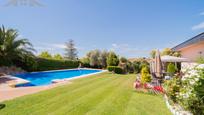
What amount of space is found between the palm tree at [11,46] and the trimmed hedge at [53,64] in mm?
3724

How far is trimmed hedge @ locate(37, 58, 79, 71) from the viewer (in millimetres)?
27534

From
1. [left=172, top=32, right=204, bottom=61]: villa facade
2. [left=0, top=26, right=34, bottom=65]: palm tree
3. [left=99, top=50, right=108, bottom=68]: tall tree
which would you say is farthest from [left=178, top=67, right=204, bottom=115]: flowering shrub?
[left=99, top=50, right=108, bottom=68]: tall tree

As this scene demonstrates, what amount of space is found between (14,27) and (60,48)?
121 feet

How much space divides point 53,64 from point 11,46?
9.07m

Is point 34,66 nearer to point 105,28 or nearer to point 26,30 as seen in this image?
point 26,30

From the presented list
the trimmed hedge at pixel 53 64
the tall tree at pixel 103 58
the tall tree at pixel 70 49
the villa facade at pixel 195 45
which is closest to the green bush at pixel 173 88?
the villa facade at pixel 195 45

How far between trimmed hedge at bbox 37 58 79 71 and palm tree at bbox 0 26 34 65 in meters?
3.72

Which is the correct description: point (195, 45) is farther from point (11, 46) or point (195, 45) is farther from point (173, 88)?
point (11, 46)

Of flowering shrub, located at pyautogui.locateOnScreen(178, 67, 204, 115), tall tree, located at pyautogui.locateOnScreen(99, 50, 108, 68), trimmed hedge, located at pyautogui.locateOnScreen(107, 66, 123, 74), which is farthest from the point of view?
tall tree, located at pyautogui.locateOnScreen(99, 50, 108, 68)

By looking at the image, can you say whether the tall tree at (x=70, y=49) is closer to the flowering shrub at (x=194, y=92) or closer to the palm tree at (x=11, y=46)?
the palm tree at (x=11, y=46)

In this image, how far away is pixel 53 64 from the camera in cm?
3011

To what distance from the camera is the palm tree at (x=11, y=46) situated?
855 inches

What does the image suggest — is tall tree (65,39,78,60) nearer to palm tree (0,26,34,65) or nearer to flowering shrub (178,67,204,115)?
palm tree (0,26,34,65)

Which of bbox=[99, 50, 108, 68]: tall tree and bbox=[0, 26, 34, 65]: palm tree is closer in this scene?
bbox=[0, 26, 34, 65]: palm tree
